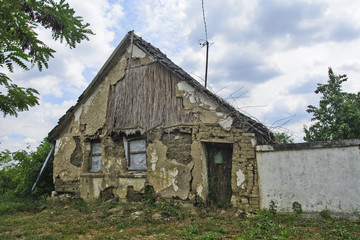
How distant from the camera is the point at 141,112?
25.9 feet

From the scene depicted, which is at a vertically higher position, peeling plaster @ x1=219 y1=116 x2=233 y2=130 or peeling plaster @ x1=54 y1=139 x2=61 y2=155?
peeling plaster @ x1=219 y1=116 x2=233 y2=130

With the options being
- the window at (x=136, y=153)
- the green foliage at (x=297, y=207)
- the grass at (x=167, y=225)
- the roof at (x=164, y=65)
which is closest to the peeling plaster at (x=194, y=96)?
the roof at (x=164, y=65)

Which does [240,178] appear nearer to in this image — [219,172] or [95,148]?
[219,172]

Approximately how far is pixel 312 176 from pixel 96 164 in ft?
22.5

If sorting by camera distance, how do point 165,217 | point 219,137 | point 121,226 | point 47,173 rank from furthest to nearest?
point 47,173
point 219,137
point 165,217
point 121,226

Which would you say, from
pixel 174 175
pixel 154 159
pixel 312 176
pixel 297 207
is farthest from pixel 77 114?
pixel 312 176

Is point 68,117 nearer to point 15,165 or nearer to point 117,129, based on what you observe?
point 117,129

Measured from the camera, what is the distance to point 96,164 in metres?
8.88

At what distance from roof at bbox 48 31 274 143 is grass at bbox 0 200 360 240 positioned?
82.3 inches

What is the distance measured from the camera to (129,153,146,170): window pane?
308 inches

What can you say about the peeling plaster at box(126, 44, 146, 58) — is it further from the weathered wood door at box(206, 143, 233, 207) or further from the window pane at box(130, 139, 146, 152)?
the weathered wood door at box(206, 143, 233, 207)

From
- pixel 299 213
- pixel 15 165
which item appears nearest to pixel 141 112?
pixel 299 213

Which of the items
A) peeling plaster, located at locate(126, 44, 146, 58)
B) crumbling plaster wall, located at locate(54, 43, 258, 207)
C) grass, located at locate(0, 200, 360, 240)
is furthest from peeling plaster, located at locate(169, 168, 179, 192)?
peeling plaster, located at locate(126, 44, 146, 58)

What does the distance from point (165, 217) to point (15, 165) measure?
8.45 metres
